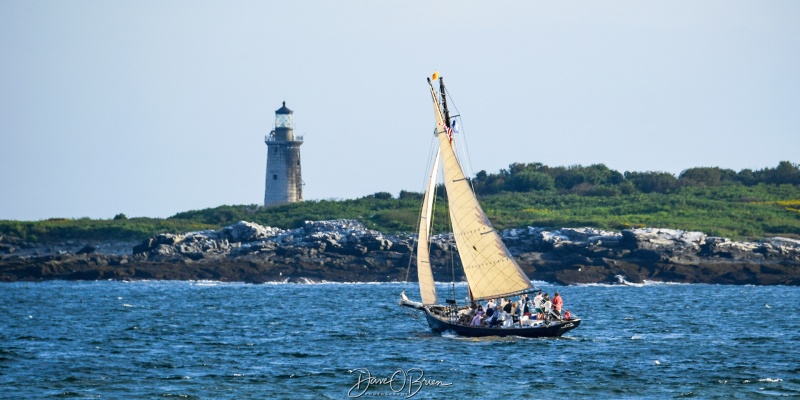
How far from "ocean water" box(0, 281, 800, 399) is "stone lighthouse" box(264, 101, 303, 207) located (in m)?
49.1

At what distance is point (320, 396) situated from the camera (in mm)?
36000

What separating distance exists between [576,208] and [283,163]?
1277 inches

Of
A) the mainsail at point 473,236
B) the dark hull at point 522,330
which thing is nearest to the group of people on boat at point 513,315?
the dark hull at point 522,330

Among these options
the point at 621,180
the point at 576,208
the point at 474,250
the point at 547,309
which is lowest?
the point at 547,309

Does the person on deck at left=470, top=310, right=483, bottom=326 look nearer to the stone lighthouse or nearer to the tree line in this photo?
the stone lighthouse

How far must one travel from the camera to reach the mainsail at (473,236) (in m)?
49.4

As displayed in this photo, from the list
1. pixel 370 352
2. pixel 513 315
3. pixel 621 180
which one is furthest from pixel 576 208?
pixel 370 352

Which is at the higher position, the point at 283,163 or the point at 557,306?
the point at 283,163

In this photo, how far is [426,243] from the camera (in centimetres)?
5084

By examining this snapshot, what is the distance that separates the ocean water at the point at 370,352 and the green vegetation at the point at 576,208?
129 feet

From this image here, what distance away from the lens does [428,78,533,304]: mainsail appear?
162 ft
